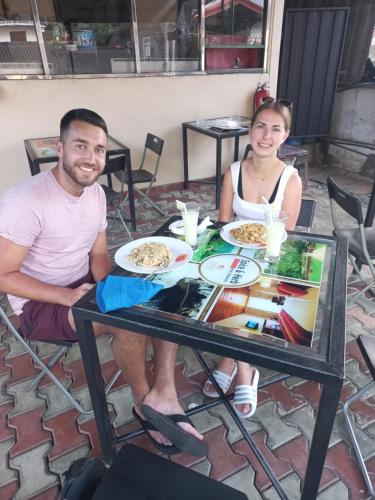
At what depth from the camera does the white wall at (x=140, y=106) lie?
137 inches

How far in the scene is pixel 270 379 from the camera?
5.21 feet

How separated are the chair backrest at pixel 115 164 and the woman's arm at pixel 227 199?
1215mm

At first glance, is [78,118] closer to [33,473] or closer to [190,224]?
[190,224]

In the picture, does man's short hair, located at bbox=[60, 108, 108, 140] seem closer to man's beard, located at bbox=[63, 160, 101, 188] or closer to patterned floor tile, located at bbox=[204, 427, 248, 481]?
man's beard, located at bbox=[63, 160, 101, 188]

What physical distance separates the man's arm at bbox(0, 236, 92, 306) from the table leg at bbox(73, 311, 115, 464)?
9.2 inches

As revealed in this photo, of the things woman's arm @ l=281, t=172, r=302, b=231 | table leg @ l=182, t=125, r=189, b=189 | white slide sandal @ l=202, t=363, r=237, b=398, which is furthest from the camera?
table leg @ l=182, t=125, r=189, b=189

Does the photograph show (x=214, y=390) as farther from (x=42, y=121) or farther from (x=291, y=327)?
(x=42, y=121)

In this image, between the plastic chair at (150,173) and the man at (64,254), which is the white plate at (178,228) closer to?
the man at (64,254)

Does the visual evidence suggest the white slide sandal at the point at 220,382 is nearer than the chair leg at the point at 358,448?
No

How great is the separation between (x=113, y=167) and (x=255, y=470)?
228 centimetres

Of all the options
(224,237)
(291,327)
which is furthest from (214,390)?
(291,327)

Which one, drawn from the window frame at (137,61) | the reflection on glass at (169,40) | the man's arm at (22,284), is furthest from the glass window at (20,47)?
the man's arm at (22,284)

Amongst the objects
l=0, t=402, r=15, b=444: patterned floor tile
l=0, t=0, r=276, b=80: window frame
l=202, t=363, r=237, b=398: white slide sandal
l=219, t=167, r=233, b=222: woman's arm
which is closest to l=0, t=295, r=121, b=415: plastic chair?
A: l=0, t=402, r=15, b=444: patterned floor tile

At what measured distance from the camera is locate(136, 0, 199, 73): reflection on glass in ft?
12.7
